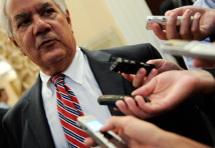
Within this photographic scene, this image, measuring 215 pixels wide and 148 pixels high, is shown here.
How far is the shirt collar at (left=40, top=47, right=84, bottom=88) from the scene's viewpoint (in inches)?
41.7

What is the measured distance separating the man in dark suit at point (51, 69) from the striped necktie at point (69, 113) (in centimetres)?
3

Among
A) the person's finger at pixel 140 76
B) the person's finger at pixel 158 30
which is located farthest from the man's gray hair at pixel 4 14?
the person's finger at pixel 140 76

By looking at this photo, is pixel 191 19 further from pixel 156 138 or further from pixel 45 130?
pixel 45 130

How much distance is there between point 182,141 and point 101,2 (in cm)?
189

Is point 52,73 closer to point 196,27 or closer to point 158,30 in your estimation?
point 158,30

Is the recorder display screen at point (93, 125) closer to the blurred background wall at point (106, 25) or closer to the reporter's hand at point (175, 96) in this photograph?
the reporter's hand at point (175, 96)

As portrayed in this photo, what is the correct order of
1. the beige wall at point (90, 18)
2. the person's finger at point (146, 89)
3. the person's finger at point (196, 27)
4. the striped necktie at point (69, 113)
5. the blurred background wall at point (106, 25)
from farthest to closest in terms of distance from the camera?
1. the beige wall at point (90, 18)
2. the blurred background wall at point (106, 25)
3. the striped necktie at point (69, 113)
4. the person's finger at point (196, 27)
5. the person's finger at point (146, 89)

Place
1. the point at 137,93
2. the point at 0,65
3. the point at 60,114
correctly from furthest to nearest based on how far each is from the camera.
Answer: the point at 0,65 < the point at 60,114 < the point at 137,93

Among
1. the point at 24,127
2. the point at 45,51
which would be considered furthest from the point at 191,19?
the point at 24,127

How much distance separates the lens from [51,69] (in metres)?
1.10

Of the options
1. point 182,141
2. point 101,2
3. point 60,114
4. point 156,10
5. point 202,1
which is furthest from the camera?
point 101,2

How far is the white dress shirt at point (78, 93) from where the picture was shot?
95 cm

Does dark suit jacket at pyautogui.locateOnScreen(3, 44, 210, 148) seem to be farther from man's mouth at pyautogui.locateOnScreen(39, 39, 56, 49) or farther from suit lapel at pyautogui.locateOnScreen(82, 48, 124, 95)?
man's mouth at pyautogui.locateOnScreen(39, 39, 56, 49)

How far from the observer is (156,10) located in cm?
194
